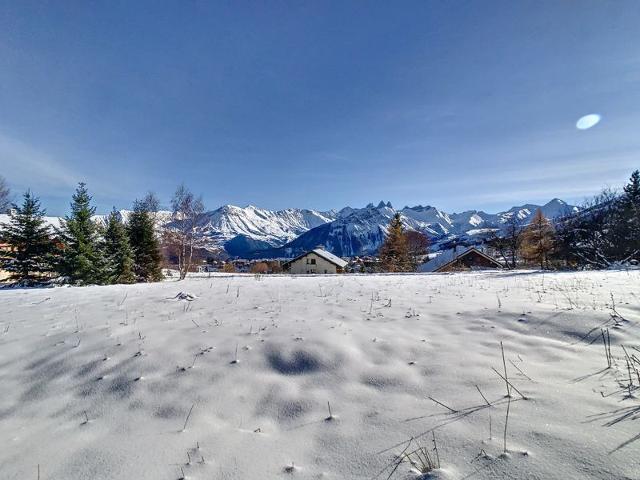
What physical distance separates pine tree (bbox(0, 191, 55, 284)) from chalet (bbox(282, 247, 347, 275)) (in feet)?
161

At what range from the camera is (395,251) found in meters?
46.2

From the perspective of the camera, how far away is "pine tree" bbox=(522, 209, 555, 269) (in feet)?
142

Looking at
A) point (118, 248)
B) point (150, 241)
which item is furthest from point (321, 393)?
point (150, 241)

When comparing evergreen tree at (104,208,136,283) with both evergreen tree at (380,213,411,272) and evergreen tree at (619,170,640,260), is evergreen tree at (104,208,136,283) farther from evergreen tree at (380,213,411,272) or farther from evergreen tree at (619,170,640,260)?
evergreen tree at (619,170,640,260)

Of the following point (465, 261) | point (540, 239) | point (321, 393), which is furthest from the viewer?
point (465, 261)

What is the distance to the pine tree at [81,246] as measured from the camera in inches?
830

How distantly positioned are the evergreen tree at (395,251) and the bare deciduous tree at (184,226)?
89.7 ft

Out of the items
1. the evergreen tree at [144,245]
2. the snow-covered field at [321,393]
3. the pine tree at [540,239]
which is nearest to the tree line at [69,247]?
the evergreen tree at [144,245]

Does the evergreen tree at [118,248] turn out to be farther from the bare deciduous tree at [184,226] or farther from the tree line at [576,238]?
the tree line at [576,238]

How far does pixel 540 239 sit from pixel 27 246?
194 ft

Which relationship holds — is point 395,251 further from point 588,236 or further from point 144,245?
point 144,245

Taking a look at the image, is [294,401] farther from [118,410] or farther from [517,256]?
[517,256]

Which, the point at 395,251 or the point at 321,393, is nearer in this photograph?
the point at 321,393

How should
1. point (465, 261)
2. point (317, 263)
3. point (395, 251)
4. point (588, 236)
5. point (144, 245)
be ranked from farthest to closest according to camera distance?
point (317, 263) → point (465, 261) → point (395, 251) → point (588, 236) → point (144, 245)
